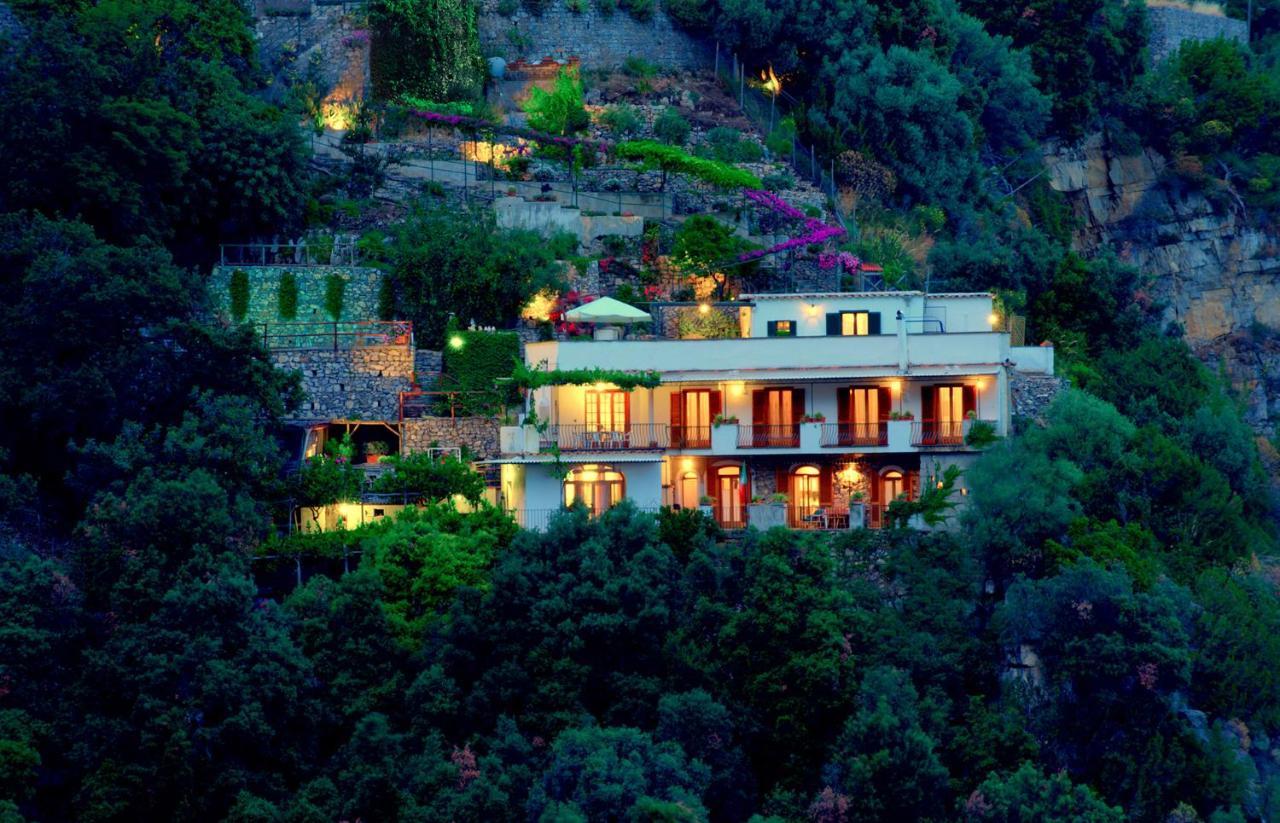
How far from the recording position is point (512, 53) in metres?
70.1

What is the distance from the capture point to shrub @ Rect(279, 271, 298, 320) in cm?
5647

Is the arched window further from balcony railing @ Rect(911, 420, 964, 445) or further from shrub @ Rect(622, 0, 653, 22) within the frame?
shrub @ Rect(622, 0, 653, 22)

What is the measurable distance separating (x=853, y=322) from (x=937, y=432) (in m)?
3.54

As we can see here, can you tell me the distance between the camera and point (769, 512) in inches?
2012

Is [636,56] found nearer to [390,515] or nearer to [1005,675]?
[390,515]

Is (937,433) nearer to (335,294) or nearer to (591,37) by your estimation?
(335,294)

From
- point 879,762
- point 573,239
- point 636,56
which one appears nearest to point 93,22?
point 573,239

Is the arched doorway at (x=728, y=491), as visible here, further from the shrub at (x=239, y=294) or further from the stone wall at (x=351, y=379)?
the shrub at (x=239, y=294)

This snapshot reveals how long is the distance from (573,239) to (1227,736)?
19297 mm

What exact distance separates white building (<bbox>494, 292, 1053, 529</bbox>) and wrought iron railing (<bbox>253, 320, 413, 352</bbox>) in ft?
11.2

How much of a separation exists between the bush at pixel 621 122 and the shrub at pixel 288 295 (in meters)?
12.4

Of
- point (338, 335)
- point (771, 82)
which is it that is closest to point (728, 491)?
point (338, 335)

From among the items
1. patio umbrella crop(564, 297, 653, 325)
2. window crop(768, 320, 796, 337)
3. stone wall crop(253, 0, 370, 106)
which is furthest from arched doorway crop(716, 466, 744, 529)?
stone wall crop(253, 0, 370, 106)

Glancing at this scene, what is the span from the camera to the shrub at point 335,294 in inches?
2224
